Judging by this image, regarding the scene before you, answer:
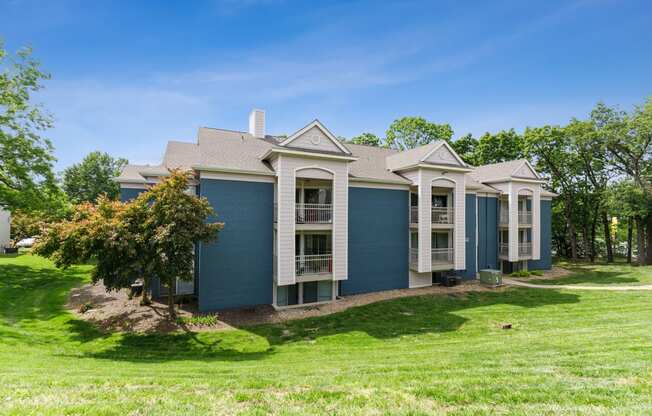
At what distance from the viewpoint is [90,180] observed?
1783 inches

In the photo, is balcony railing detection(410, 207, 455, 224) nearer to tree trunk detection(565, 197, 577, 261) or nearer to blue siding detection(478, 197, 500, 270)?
blue siding detection(478, 197, 500, 270)

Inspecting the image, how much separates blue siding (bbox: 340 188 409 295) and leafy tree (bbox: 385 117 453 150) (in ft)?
75.9

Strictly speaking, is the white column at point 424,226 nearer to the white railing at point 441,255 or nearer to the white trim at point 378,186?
the white railing at point 441,255

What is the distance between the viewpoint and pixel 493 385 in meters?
5.59

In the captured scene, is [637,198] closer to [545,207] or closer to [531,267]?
[545,207]

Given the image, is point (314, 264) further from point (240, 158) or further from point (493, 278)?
point (493, 278)

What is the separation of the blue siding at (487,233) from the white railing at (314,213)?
43.9 ft

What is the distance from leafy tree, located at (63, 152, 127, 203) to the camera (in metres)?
44.3

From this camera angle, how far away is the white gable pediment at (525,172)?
2402 cm

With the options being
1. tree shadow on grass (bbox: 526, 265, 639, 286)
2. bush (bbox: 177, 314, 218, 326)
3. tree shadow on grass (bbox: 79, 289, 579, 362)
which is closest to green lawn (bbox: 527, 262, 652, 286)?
tree shadow on grass (bbox: 526, 265, 639, 286)

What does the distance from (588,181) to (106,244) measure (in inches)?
1709

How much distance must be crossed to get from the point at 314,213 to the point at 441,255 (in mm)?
9329

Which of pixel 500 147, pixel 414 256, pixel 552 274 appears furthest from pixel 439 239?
pixel 500 147

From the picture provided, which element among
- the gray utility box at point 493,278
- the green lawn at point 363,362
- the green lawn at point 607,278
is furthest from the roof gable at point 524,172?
the green lawn at point 363,362
